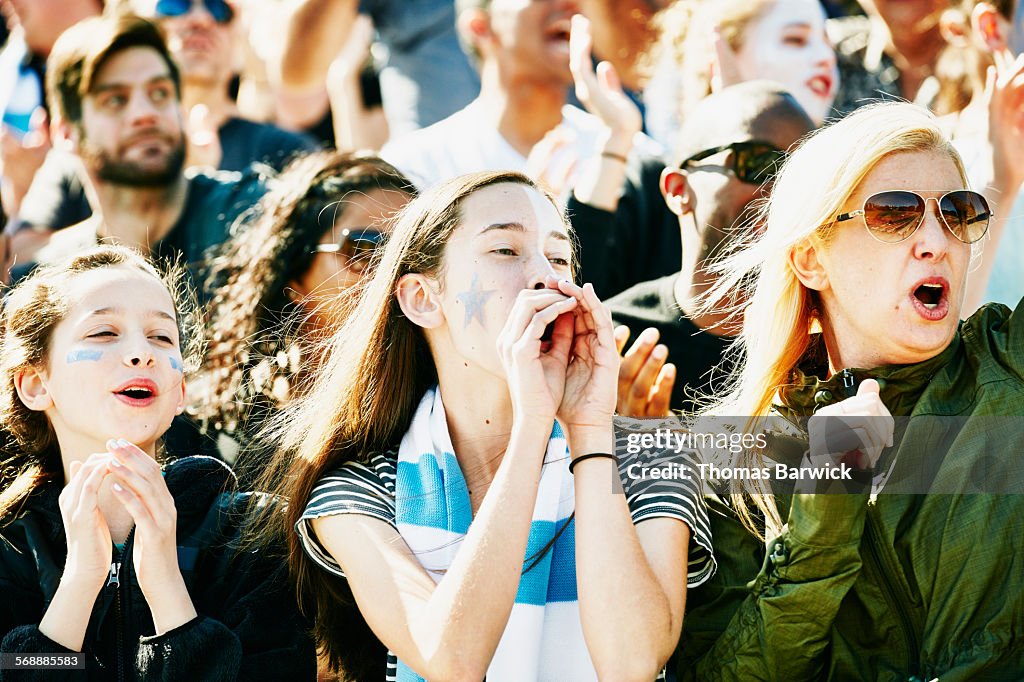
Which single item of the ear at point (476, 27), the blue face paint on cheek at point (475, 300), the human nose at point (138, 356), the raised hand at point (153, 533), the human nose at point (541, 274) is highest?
the ear at point (476, 27)

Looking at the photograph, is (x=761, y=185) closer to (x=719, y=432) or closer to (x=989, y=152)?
(x=989, y=152)

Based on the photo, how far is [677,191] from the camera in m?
3.45

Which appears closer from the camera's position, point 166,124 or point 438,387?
point 438,387

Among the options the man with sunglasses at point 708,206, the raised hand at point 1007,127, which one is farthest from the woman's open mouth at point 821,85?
the raised hand at point 1007,127

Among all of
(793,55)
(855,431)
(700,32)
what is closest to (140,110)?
(700,32)

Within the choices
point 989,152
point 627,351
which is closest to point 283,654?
point 627,351

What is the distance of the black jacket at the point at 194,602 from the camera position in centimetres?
239

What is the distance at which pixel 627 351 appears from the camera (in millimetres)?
3271

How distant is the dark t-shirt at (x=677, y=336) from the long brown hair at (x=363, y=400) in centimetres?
67

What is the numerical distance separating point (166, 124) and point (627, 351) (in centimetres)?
198

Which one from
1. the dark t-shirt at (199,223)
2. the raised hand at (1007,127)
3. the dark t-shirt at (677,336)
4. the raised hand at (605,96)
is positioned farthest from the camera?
the dark t-shirt at (199,223)

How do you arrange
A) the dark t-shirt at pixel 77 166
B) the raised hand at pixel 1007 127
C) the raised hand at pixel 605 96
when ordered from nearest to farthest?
the raised hand at pixel 1007 127, the raised hand at pixel 605 96, the dark t-shirt at pixel 77 166

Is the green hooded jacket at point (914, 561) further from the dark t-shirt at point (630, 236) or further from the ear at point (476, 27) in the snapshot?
the ear at point (476, 27)

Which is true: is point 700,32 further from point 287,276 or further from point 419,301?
point 419,301
